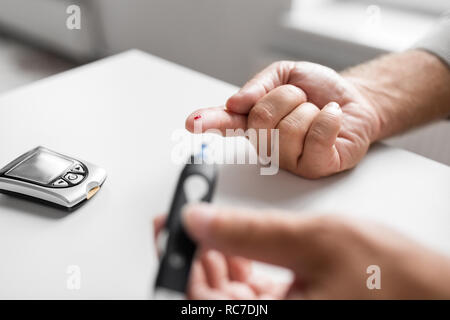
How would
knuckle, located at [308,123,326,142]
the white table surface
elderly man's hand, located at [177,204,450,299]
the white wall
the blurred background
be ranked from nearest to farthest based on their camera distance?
1. elderly man's hand, located at [177,204,450,299]
2. the white table surface
3. knuckle, located at [308,123,326,142]
4. the blurred background
5. the white wall

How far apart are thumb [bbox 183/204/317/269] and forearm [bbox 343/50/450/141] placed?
0.42 metres

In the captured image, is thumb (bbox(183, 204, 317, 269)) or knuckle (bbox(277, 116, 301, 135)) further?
knuckle (bbox(277, 116, 301, 135))

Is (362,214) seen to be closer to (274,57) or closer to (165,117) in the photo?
(165,117)

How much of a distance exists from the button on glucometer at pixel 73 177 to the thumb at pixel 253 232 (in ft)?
0.78

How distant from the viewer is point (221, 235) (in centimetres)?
27

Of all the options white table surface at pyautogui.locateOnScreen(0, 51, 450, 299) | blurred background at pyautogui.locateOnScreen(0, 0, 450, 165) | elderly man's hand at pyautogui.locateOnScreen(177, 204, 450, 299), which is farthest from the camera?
blurred background at pyautogui.locateOnScreen(0, 0, 450, 165)

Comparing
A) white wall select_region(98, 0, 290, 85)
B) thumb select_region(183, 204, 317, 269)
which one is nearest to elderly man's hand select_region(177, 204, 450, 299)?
thumb select_region(183, 204, 317, 269)

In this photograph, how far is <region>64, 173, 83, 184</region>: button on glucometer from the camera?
1.53ft

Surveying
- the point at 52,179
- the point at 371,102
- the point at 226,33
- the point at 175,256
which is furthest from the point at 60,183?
the point at 226,33

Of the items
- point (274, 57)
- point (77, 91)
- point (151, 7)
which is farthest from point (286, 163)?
point (151, 7)

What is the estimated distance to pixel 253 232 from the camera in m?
0.27

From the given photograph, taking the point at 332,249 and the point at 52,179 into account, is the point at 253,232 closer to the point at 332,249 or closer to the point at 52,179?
the point at 332,249

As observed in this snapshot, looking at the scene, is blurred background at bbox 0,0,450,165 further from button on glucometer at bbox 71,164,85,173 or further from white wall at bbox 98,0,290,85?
button on glucometer at bbox 71,164,85,173
